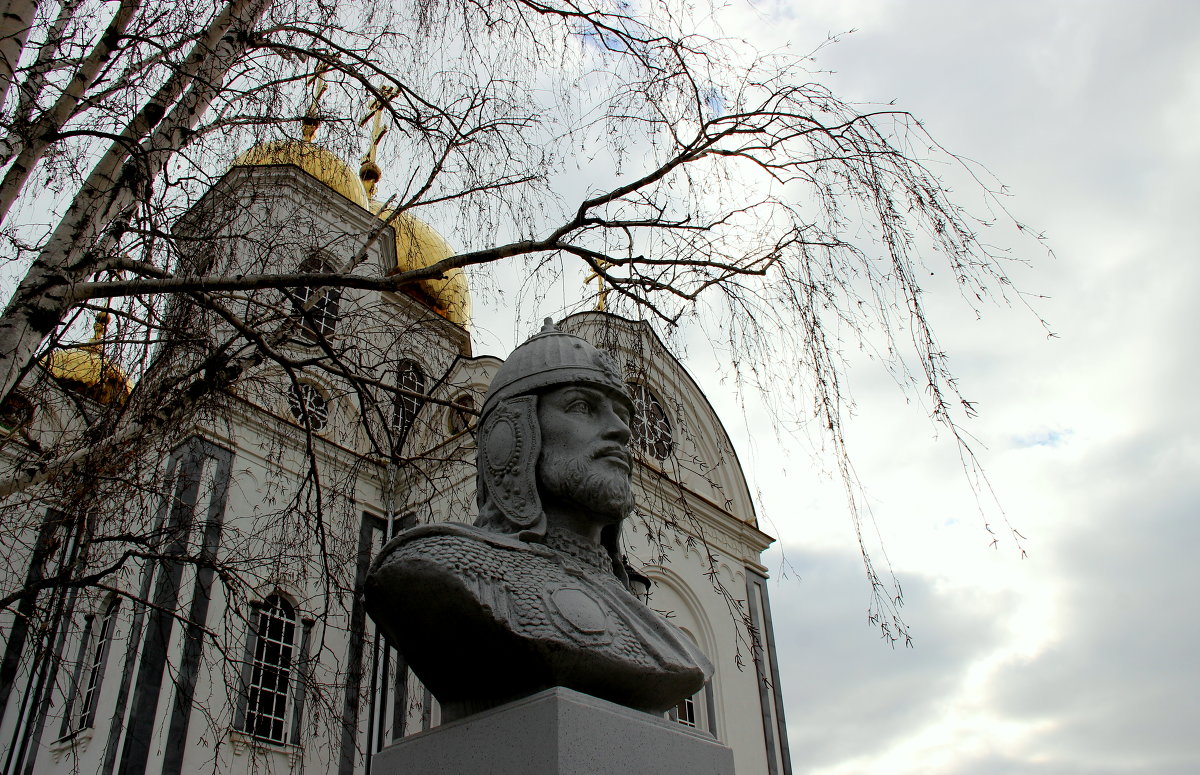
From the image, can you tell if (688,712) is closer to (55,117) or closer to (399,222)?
(399,222)

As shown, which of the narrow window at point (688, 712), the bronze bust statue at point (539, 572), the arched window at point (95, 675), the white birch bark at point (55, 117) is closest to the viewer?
the bronze bust statue at point (539, 572)

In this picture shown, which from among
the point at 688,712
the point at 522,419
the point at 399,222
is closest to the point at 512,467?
the point at 522,419

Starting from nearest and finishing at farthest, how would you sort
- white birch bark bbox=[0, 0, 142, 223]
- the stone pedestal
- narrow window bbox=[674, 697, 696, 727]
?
1. the stone pedestal
2. white birch bark bbox=[0, 0, 142, 223]
3. narrow window bbox=[674, 697, 696, 727]

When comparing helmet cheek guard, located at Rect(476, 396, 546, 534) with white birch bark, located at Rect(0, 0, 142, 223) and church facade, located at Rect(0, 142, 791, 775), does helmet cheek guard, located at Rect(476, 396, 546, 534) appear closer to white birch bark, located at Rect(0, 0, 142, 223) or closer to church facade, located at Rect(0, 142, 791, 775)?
church facade, located at Rect(0, 142, 791, 775)

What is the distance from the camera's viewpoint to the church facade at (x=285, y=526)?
206 inches

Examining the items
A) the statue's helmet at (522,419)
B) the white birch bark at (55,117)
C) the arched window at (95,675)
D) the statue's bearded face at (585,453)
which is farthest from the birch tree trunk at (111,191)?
the arched window at (95,675)

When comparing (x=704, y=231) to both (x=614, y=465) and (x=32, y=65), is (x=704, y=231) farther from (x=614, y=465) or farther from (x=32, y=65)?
(x=32, y=65)

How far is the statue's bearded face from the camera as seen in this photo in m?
3.24

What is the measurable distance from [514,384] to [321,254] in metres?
3.17

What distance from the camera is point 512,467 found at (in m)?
3.29

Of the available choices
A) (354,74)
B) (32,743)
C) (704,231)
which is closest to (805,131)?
(704,231)

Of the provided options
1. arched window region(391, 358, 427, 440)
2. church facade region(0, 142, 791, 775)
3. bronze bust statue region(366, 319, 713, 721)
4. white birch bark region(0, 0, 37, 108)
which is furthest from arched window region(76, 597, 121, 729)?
bronze bust statue region(366, 319, 713, 721)

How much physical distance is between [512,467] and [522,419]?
0.18m

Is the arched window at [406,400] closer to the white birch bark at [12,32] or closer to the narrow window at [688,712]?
the white birch bark at [12,32]
